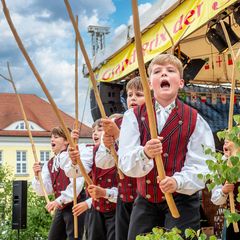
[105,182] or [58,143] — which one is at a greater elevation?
[58,143]

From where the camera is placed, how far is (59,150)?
14.9 ft

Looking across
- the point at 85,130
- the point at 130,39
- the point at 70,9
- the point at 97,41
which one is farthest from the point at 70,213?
the point at 85,130

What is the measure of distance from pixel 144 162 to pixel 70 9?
682 mm

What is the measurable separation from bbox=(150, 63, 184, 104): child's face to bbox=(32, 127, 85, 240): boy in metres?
1.95

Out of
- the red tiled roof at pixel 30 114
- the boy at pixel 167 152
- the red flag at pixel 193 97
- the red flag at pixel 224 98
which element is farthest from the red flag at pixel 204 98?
the red tiled roof at pixel 30 114

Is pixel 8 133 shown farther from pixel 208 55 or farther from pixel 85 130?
pixel 208 55

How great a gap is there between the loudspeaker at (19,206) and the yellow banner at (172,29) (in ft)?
5.83

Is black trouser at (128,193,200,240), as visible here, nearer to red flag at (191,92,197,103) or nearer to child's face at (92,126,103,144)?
child's face at (92,126,103,144)

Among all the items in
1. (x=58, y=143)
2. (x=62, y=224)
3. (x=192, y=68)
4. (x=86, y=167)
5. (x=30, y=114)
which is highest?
(x=30, y=114)

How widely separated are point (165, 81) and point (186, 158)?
0.36 metres

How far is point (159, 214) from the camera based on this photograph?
7.73ft

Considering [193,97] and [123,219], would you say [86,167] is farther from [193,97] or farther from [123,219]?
[193,97]

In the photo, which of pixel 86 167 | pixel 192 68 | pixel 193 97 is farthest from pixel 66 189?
pixel 193 97

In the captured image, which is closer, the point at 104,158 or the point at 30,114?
the point at 104,158
